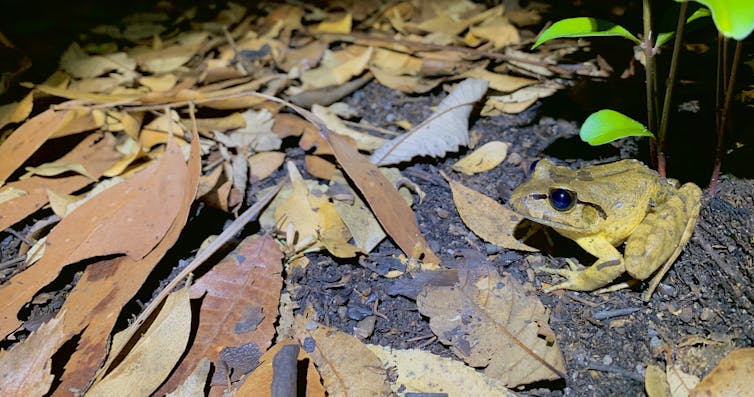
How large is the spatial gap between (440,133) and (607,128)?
106 cm

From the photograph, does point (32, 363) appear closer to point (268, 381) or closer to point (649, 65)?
point (268, 381)

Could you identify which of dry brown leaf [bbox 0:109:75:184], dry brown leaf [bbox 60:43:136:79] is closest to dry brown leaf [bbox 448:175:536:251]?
Result: dry brown leaf [bbox 0:109:75:184]

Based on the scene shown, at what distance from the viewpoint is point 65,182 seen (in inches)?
128

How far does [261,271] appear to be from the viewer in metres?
2.70

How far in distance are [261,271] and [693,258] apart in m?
1.99

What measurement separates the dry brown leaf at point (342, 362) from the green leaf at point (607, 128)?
1299 mm

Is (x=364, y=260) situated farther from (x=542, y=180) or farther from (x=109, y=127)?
(x=109, y=127)

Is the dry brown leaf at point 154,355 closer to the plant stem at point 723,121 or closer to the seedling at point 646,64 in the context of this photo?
the seedling at point 646,64

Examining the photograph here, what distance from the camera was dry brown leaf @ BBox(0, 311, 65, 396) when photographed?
2.29 meters

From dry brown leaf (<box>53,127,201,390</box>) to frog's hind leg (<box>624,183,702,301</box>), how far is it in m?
2.08

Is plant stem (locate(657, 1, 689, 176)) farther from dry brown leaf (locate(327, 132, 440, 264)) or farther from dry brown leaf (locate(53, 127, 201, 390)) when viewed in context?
dry brown leaf (locate(53, 127, 201, 390))

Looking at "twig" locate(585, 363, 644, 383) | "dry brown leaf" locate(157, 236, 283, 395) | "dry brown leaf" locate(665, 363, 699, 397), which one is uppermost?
"dry brown leaf" locate(157, 236, 283, 395)

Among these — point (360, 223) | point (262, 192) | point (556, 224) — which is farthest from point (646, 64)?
point (262, 192)

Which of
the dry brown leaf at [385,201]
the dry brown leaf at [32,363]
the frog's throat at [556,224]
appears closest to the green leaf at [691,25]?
the frog's throat at [556,224]
